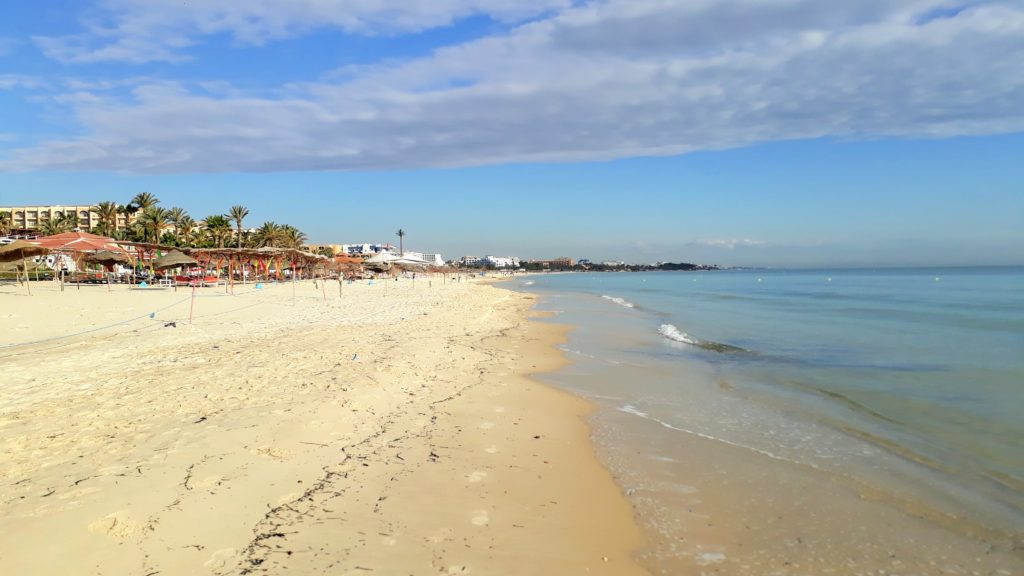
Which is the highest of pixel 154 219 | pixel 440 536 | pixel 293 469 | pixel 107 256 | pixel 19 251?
pixel 154 219

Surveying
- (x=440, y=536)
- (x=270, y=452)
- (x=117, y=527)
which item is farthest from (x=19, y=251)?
(x=440, y=536)

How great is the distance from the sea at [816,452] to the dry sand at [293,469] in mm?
627

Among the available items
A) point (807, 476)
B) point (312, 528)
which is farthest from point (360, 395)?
point (807, 476)

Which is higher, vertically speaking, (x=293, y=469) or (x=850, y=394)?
(x=293, y=469)

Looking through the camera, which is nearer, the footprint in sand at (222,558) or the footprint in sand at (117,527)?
the footprint in sand at (222,558)

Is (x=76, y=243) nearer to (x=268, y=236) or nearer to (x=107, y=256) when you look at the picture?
(x=107, y=256)

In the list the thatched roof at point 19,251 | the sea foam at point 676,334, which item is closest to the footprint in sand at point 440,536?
the sea foam at point 676,334

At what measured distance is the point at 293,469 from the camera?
4691 mm

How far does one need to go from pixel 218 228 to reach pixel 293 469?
230 feet

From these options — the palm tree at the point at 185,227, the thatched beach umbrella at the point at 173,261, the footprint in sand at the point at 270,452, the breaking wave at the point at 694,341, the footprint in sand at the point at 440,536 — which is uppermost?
the palm tree at the point at 185,227

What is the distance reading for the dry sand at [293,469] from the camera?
11.2 ft

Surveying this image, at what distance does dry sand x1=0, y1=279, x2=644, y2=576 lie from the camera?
11.2 ft

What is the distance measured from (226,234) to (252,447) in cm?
7386

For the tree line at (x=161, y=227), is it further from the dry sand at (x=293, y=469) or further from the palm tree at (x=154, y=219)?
the dry sand at (x=293, y=469)
